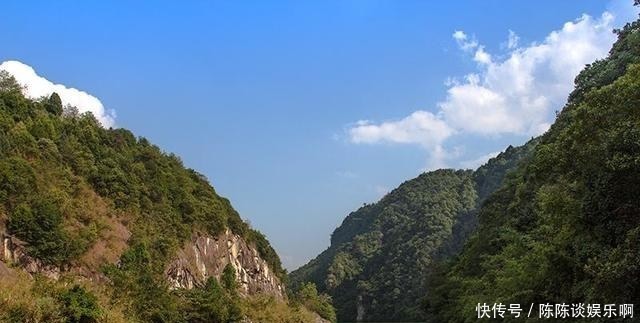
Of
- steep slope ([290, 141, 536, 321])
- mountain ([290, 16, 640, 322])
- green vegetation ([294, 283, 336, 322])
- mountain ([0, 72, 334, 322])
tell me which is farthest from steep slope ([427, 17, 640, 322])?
steep slope ([290, 141, 536, 321])

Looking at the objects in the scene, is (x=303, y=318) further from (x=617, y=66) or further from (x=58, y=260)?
(x=617, y=66)

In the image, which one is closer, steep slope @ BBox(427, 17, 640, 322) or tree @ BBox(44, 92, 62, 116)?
steep slope @ BBox(427, 17, 640, 322)

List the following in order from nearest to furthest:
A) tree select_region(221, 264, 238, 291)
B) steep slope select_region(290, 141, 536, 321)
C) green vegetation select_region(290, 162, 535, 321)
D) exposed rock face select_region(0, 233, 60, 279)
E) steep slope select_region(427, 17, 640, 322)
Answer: steep slope select_region(427, 17, 640, 322), exposed rock face select_region(0, 233, 60, 279), tree select_region(221, 264, 238, 291), steep slope select_region(290, 141, 536, 321), green vegetation select_region(290, 162, 535, 321)

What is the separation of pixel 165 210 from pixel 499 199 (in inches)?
1065

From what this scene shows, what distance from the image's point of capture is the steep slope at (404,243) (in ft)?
305

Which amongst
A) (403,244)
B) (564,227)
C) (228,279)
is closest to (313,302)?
(228,279)

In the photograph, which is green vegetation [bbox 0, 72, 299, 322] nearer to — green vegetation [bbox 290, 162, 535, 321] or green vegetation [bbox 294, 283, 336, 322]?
green vegetation [bbox 294, 283, 336, 322]

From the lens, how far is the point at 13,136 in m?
31.6

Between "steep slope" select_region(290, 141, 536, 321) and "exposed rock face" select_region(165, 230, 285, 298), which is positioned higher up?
"steep slope" select_region(290, 141, 536, 321)

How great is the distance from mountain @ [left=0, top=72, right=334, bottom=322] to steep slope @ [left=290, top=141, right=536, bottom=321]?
35.3 meters

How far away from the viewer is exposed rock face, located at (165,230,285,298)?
41.8 metres

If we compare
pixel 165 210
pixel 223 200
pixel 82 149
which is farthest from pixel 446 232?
pixel 82 149

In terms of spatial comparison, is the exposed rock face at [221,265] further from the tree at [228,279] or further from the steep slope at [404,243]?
the steep slope at [404,243]

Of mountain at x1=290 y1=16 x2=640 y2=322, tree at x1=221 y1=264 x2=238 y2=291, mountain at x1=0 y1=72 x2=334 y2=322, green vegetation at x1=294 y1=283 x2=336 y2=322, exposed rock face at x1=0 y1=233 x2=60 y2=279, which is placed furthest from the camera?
green vegetation at x1=294 y1=283 x2=336 y2=322
